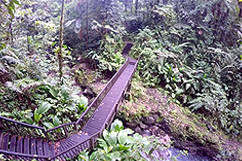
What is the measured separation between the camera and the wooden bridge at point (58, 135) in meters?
3.85

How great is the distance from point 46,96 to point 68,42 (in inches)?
234

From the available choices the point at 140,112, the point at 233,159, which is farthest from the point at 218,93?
the point at 140,112

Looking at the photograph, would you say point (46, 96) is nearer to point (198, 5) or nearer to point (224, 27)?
point (198, 5)

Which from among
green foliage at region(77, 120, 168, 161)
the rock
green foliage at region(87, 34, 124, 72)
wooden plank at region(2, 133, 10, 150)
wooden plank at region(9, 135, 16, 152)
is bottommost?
the rock

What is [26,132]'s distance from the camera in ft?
14.1

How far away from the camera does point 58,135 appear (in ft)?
16.5

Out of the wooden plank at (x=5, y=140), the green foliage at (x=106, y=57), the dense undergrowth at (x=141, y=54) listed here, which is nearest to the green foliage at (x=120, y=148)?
the dense undergrowth at (x=141, y=54)

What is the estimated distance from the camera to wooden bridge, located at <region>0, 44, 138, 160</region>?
12.6 ft

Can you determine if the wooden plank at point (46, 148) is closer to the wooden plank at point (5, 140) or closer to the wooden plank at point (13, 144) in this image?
the wooden plank at point (13, 144)

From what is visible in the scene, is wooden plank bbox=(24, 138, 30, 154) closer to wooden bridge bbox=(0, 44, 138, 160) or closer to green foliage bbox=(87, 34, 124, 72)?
wooden bridge bbox=(0, 44, 138, 160)

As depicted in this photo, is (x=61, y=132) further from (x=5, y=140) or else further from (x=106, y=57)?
(x=106, y=57)

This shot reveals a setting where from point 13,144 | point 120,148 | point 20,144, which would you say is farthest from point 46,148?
point 120,148

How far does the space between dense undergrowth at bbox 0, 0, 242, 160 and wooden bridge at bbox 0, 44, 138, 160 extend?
1.59 ft

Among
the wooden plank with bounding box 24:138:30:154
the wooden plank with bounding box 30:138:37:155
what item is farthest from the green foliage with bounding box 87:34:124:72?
the wooden plank with bounding box 24:138:30:154
